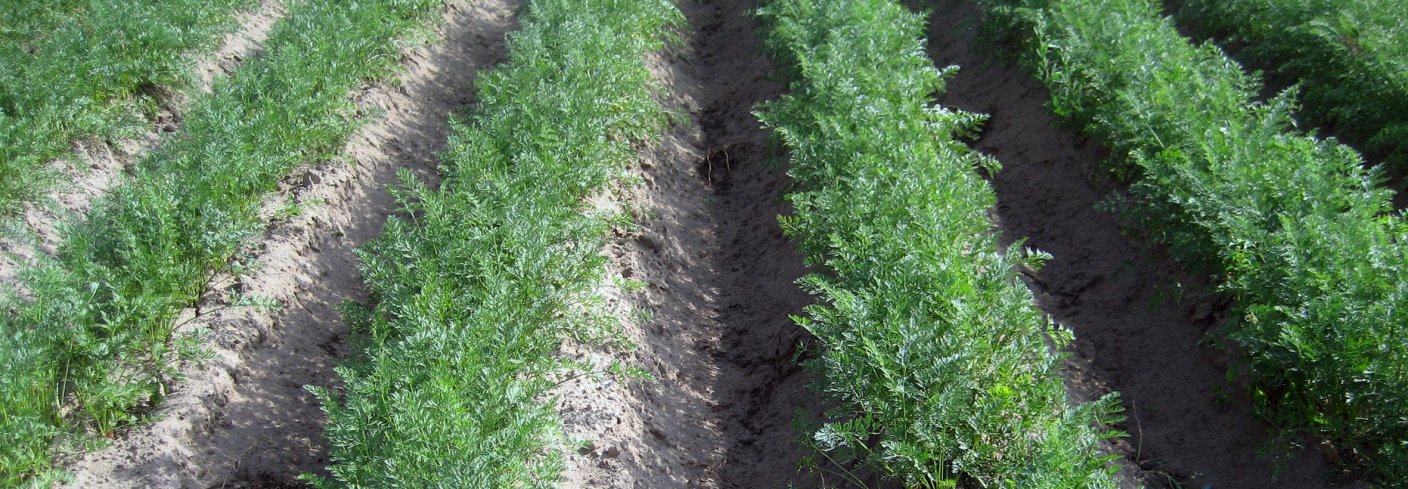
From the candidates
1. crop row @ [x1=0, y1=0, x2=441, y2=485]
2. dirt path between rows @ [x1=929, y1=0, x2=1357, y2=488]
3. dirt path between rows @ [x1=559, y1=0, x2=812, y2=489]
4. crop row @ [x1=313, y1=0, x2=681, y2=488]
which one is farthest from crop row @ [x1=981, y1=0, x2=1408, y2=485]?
crop row @ [x1=0, y1=0, x2=441, y2=485]

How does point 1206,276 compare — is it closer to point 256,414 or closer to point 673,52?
point 256,414

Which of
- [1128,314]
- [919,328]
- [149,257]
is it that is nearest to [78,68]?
[149,257]

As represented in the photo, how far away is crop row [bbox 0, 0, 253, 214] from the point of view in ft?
20.8

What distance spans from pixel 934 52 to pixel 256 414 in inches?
299

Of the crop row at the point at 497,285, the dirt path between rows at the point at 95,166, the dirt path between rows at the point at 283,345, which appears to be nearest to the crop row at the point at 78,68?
the dirt path between rows at the point at 95,166

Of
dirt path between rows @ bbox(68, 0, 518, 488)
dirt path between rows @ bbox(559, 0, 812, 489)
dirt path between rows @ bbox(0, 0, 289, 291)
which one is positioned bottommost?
dirt path between rows @ bbox(0, 0, 289, 291)

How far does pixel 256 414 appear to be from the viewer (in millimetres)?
5332

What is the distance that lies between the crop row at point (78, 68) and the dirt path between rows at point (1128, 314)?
20.8 ft

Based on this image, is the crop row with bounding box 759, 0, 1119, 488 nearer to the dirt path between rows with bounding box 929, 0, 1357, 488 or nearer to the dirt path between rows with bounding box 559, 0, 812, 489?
the dirt path between rows with bounding box 929, 0, 1357, 488

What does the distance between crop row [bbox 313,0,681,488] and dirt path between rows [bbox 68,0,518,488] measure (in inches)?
14.4

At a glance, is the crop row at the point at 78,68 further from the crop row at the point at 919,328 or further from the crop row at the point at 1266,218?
the crop row at the point at 1266,218

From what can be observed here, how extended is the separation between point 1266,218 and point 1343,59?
106 inches

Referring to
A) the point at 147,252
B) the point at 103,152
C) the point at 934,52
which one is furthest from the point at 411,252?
the point at 934,52

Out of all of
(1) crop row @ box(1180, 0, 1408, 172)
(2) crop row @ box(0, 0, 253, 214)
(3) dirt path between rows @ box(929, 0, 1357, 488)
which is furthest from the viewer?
(1) crop row @ box(1180, 0, 1408, 172)
